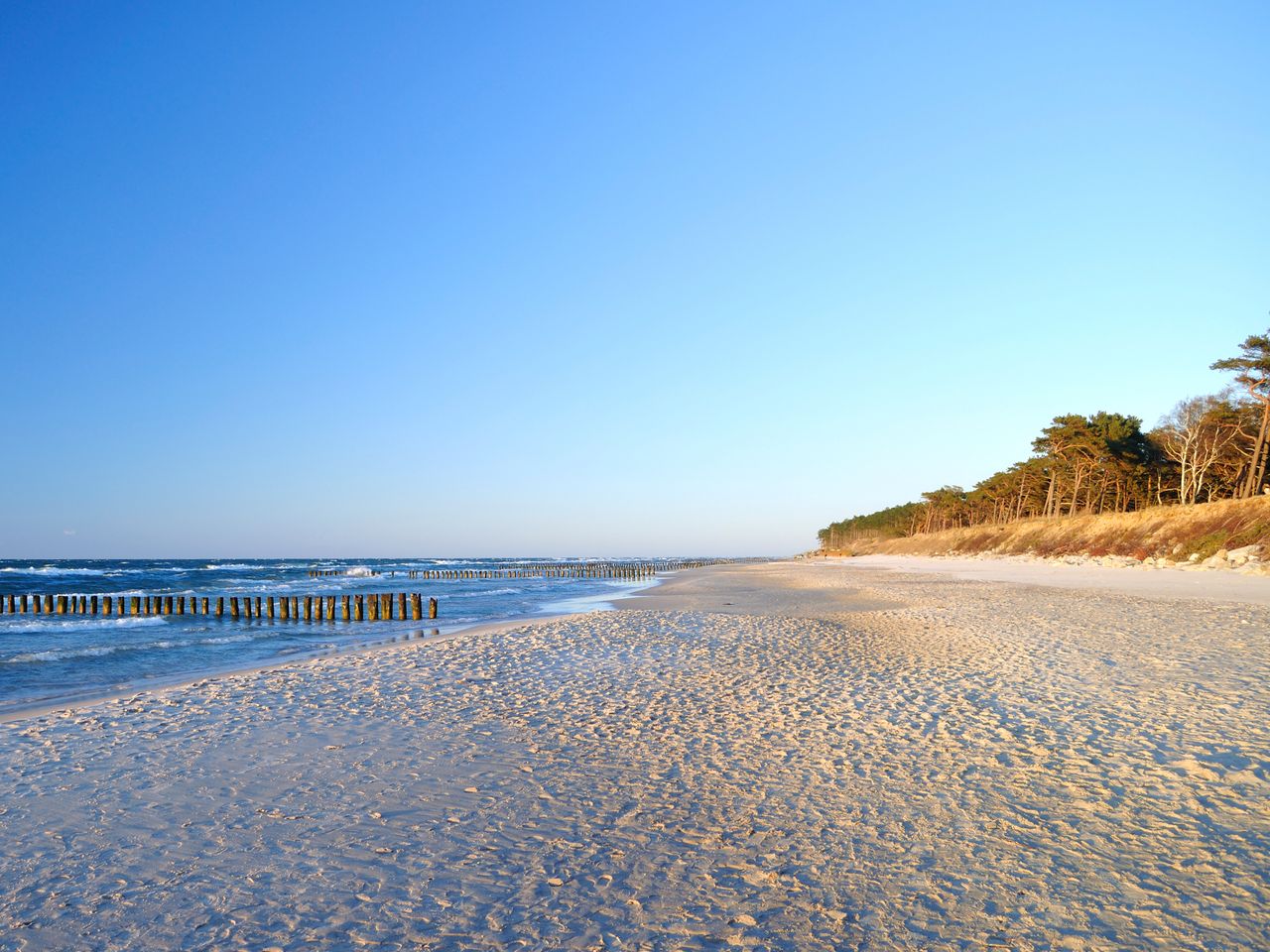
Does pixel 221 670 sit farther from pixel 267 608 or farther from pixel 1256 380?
pixel 1256 380

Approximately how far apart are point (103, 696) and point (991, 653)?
15213 mm

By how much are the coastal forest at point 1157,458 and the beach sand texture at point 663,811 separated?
121ft

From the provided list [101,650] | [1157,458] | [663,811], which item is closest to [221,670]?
[101,650]

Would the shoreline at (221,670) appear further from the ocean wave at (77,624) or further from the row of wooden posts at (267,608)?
the ocean wave at (77,624)

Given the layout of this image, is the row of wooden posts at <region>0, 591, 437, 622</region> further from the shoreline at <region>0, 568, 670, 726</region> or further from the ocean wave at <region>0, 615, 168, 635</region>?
the shoreline at <region>0, 568, 670, 726</region>

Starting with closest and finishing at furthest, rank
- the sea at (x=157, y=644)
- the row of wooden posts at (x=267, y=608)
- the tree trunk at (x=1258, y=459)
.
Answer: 1. the sea at (x=157, y=644)
2. the row of wooden posts at (x=267, y=608)
3. the tree trunk at (x=1258, y=459)

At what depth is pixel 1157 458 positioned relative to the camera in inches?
2218

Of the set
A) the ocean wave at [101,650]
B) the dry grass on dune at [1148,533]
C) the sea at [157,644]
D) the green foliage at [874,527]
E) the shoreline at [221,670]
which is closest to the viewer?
the shoreline at [221,670]

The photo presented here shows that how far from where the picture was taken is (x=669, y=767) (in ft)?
22.7

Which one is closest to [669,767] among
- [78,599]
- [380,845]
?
[380,845]

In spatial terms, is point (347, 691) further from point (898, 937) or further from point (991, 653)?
point (991, 653)

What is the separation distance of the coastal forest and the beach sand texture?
36819 mm

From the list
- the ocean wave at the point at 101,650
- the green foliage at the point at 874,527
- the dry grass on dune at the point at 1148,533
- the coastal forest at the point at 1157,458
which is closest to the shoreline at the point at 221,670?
the ocean wave at the point at 101,650

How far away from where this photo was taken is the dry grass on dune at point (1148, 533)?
105 feet
